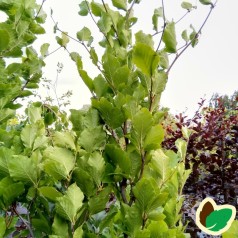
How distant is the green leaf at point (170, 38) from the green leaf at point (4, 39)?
2.56 ft

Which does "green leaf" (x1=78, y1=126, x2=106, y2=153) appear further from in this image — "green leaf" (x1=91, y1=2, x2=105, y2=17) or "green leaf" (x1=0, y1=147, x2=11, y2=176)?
"green leaf" (x1=91, y1=2, x2=105, y2=17)

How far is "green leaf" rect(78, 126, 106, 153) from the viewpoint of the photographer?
137 cm

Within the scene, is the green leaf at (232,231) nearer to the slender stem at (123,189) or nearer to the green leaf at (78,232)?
the slender stem at (123,189)

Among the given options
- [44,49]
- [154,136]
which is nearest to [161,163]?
[154,136]

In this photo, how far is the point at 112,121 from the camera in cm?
141

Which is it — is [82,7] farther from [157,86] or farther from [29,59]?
[29,59]

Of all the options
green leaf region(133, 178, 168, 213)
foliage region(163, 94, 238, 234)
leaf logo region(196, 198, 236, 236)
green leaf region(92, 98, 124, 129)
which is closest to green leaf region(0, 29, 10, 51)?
green leaf region(92, 98, 124, 129)

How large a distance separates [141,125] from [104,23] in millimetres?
470

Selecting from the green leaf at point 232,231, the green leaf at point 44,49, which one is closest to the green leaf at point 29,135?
the green leaf at point 232,231

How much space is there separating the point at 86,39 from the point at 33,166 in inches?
23.5

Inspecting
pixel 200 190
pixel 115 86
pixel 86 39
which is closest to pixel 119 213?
pixel 115 86

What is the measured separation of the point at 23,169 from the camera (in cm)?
141

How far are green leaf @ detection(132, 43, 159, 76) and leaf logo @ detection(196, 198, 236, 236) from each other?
0.49m

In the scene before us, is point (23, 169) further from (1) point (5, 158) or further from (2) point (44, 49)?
(2) point (44, 49)
